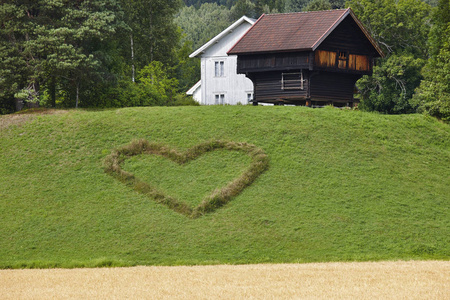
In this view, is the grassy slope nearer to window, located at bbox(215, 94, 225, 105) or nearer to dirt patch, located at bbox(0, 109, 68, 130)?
dirt patch, located at bbox(0, 109, 68, 130)

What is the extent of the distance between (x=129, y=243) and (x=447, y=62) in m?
32.3

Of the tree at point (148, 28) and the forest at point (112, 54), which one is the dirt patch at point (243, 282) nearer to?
the forest at point (112, 54)

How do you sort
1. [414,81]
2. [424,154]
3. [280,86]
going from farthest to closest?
[414,81], [280,86], [424,154]

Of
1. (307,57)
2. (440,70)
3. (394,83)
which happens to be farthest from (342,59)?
(394,83)

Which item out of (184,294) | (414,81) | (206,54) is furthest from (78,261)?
(414,81)

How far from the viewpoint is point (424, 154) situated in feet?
127

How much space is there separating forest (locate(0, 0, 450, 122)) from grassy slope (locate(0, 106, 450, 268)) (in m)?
5.84

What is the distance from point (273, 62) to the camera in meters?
48.8

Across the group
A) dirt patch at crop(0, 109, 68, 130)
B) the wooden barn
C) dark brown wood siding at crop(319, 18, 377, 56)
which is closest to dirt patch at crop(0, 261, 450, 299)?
dirt patch at crop(0, 109, 68, 130)

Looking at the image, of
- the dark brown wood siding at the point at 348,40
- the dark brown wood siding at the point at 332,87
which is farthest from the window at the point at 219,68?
the dark brown wood siding at the point at 348,40

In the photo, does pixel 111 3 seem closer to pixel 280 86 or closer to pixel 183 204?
pixel 280 86

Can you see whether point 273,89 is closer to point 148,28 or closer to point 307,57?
point 307,57

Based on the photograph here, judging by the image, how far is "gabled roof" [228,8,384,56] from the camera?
156ft

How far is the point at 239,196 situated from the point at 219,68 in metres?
33.0
